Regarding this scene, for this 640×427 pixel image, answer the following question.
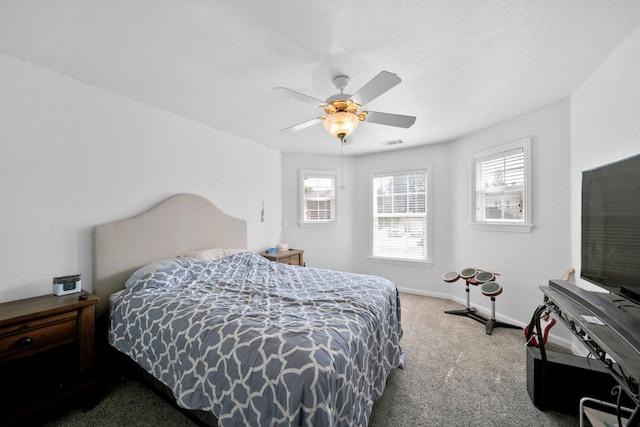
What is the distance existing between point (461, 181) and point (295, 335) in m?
3.61

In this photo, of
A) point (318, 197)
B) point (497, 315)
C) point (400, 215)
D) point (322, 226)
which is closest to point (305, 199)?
point (318, 197)

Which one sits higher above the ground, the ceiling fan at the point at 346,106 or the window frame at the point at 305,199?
the ceiling fan at the point at 346,106

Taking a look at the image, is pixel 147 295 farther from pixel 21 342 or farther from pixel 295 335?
pixel 295 335

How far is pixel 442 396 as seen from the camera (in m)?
1.89

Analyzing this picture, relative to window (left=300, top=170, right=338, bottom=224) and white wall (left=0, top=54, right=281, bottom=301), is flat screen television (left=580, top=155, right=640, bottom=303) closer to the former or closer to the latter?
window (left=300, top=170, right=338, bottom=224)

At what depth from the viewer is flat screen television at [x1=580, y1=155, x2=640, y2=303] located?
48.9 inches

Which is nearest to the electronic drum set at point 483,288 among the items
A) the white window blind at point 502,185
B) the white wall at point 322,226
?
the white window blind at point 502,185

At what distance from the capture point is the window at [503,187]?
2.96 meters

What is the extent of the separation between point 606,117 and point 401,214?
2.76 m

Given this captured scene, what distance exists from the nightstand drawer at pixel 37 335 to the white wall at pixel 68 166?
510mm

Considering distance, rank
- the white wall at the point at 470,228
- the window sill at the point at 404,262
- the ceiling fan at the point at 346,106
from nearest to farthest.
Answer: the ceiling fan at the point at 346,106
the white wall at the point at 470,228
the window sill at the point at 404,262

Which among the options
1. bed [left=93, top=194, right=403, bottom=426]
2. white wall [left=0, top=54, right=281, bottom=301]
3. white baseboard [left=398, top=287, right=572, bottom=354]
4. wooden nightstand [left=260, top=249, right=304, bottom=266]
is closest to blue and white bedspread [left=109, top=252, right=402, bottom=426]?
bed [left=93, top=194, right=403, bottom=426]

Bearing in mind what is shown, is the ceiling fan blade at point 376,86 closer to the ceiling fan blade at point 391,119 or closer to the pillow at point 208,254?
the ceiling fan blade at point 391,119

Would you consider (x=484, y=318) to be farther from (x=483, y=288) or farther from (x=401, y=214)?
(x=401, y=214)
